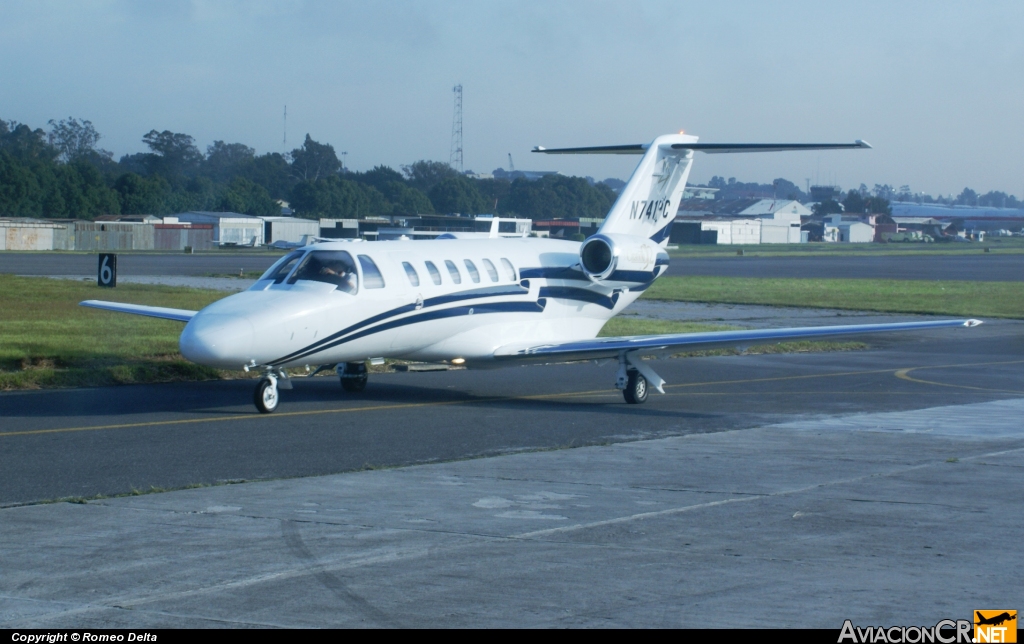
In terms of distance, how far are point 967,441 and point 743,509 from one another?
Answer: 213 inches

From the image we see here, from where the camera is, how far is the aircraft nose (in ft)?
44.8

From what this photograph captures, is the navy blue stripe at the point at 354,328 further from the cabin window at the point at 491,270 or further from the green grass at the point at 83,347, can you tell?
the green grass at the point at 83,347

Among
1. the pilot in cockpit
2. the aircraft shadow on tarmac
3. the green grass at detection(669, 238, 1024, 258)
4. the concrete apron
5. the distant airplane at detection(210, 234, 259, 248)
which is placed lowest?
the aircraft shadow on tarmac

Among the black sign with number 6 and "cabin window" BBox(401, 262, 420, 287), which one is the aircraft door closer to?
"cabin window" BBox(401, 262, 420, 287)

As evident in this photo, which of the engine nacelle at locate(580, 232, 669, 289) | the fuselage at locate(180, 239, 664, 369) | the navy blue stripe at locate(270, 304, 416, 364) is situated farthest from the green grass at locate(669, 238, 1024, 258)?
the navy blue stripe at locate(270, 304, 416, 364)

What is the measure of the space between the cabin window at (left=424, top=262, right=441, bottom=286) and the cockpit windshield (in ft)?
4.61

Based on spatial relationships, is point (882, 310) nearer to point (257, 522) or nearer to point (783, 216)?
point (257, 522)

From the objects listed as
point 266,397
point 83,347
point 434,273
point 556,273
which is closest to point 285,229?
point 83,347

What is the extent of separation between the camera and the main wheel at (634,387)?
56.1ft

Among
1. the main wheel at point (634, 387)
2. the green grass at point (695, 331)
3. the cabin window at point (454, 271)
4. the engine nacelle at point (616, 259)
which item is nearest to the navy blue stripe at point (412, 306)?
the cabin window at point (454, 271)

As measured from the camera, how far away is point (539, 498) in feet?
32.5

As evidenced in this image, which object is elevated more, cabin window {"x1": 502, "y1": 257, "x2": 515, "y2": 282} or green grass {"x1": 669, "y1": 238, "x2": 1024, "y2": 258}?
green grass {"x1": 669, "y1": 238, "x2": 1024, "y2": 258}

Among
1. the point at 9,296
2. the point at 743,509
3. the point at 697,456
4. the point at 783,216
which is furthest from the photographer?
the point at 783,216

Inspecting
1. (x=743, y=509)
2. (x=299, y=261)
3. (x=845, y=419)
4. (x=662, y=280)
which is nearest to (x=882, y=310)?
(x=662, y=280)
